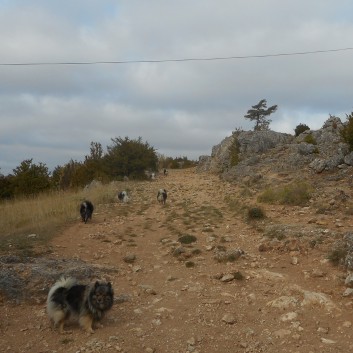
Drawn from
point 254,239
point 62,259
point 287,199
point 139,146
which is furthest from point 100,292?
point 139,146

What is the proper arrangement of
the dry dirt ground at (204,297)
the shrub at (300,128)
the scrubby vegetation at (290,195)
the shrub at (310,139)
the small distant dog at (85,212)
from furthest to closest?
1. the shrub at (300,128)
2. the shrub at (310,139)
3. the scrubby vegetation at (290,195)
4. the small distant dog at (85,212)
5. the dry dirt ground at (204,297)

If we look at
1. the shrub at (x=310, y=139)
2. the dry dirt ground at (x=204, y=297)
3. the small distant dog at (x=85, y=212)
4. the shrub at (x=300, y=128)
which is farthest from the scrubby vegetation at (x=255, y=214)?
the shrub at (x=300, y=128)

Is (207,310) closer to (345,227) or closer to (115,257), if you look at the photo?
(115,257)

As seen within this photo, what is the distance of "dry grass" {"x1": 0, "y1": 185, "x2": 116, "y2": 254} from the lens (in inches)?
400

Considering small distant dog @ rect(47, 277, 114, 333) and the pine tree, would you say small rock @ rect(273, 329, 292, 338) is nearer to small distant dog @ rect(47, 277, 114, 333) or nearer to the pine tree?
small distant dog @ rect(47, 277, 114, 333)

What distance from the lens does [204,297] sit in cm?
698

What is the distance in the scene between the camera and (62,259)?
344 inches

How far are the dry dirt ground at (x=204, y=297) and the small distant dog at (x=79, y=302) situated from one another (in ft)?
0.62

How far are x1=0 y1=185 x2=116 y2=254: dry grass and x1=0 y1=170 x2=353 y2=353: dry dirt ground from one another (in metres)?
0.55

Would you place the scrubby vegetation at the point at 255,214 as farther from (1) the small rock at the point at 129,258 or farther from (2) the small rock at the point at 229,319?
(2) the small rock at the point at 229,319

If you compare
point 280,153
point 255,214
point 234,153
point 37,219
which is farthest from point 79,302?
point 234,153

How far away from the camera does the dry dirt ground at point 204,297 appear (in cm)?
548

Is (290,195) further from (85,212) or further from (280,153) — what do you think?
(280,153)

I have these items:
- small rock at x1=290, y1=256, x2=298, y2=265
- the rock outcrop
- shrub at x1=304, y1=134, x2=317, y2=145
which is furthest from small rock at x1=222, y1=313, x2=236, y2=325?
shrub at x1=304, y1=134, x2=317, y2=145
